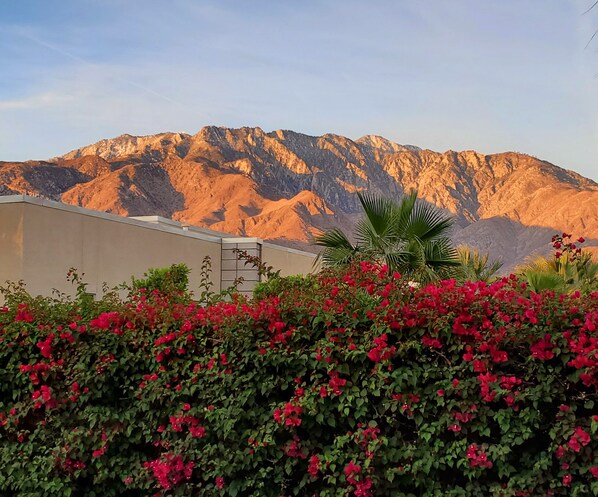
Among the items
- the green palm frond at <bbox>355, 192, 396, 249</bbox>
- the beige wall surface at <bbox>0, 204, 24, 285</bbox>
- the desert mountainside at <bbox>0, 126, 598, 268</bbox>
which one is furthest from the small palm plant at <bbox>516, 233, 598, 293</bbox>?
the desert mountainside at <bbox>0, 126, 598, 268</bbox>

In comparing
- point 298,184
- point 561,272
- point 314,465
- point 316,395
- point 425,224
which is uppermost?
point 298,184

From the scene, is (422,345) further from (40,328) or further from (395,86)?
(395,86)

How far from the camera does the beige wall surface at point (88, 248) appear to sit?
17.7 meters

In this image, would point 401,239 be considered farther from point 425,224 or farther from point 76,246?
point 76,246

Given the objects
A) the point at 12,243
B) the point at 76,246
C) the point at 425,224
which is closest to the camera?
the point at 425,224

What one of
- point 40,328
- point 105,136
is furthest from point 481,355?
point 105,136

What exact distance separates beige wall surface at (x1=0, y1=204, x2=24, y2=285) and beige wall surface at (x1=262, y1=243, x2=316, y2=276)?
1419 cm

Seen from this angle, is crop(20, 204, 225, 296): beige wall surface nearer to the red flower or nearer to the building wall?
the building wall

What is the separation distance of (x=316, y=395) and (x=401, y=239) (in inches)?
354

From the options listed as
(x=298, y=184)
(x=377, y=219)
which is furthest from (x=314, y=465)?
(x=298, y=184)

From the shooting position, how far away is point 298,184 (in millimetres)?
165125

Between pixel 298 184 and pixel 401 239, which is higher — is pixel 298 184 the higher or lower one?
the higher one

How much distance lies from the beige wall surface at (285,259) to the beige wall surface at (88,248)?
25.5 ft

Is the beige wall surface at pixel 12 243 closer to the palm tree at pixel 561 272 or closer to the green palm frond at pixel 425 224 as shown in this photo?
the green palm frond at pixel 425 224
